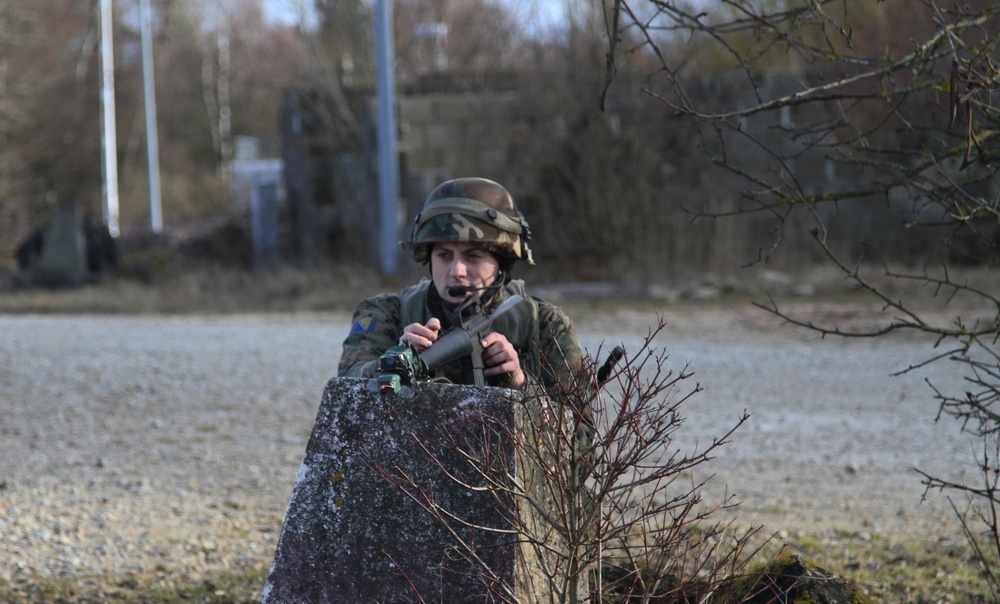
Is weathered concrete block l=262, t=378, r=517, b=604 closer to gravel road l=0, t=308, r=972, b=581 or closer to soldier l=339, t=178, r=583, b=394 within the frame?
soldier l=339, t=178, r=583, b=394

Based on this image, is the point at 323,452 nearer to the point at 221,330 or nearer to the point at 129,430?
the point at 129,430

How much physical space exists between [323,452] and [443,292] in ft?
2.29

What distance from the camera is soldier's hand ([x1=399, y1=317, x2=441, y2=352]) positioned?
2623mm

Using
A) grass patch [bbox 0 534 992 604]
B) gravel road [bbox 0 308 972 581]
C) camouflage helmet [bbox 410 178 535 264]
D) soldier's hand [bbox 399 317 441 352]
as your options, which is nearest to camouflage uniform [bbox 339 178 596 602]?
camouflage helmet [bbox 410 178 535 264]

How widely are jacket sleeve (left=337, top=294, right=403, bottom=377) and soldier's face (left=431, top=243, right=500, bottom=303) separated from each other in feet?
0.59

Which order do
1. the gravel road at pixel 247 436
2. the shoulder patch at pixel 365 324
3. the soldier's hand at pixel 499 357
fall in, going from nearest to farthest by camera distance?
the soldier's hand at pixel 499 357
the shoulder patch at pixel 365 324
the gravel road at pixel 247 436

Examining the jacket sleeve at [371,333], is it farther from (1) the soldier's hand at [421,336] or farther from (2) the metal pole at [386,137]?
(2) the metal pole at [386,137]

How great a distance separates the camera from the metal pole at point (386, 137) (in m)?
16.2

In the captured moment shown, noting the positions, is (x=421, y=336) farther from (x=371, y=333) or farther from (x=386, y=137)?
(x=386, y=137)

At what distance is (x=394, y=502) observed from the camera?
255 cm

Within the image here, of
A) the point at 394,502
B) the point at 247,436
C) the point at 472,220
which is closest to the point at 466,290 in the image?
the point at 472,220

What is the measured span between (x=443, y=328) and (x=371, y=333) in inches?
8.3

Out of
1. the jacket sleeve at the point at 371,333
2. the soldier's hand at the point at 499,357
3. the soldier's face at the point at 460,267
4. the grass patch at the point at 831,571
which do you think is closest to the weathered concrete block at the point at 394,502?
A: the soldier's hand at the point at 499,357

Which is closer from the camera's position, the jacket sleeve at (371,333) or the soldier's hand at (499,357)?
the soldier's hand at (499,357)
